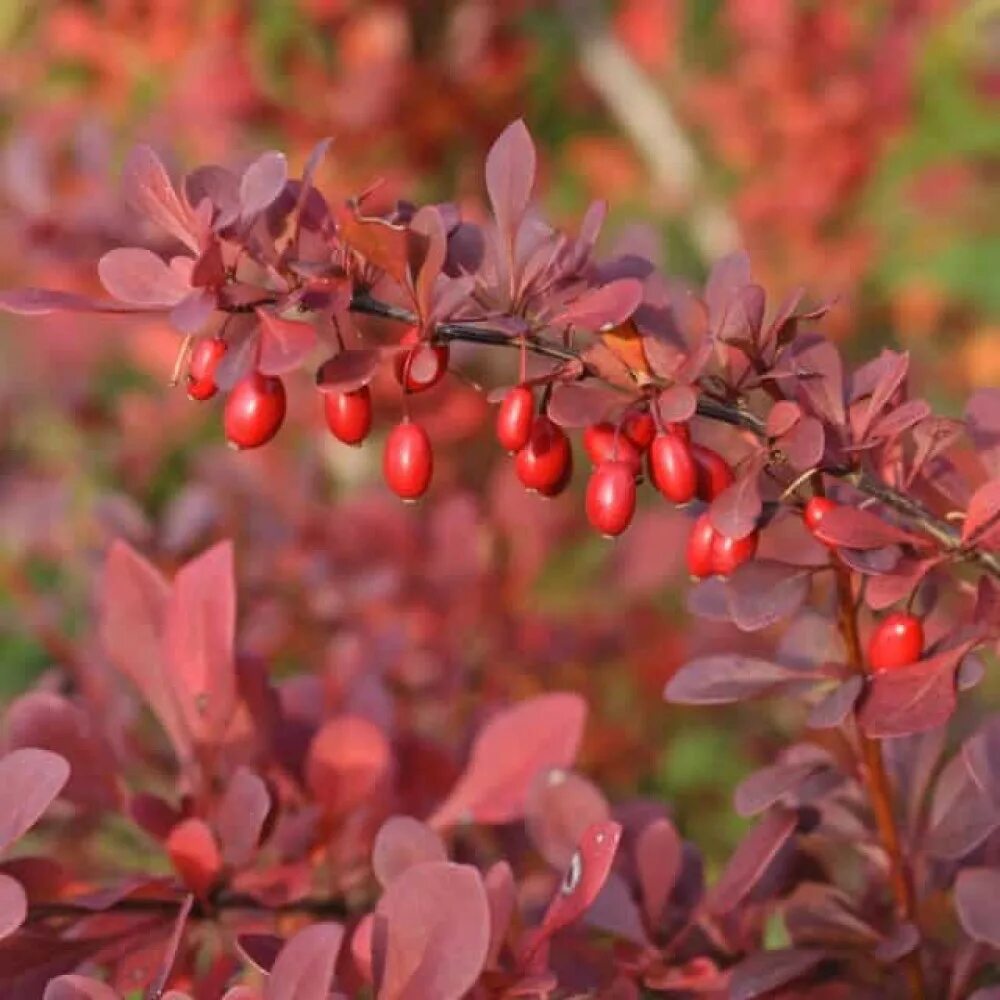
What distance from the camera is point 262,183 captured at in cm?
66

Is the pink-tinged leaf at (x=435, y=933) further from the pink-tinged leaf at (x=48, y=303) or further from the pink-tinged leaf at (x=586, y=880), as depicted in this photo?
the pink-tinged leaf at (x=48, y=303)

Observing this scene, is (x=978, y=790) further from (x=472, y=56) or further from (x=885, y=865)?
(x=472, y=56)

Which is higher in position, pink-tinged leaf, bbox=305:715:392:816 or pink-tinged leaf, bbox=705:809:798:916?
pink-tinged leaf, bbox=705:809:798:916

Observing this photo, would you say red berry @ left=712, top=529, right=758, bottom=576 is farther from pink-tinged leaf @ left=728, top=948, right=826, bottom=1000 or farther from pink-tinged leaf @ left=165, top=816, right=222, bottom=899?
pink-tinged leaf @ left=165, top=816, right=222, bottom=899

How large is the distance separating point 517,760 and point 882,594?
10.8 inches

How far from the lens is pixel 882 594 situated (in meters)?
0.72

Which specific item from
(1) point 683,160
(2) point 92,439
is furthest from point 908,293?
(2) point 92,439

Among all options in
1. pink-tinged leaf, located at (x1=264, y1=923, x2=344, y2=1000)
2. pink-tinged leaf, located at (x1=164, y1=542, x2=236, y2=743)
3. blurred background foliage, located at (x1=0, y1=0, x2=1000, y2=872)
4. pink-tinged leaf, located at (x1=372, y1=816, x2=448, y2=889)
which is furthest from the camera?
blurred background foliage, located at (x1=0, y1=0, x2=1000, y2=872)

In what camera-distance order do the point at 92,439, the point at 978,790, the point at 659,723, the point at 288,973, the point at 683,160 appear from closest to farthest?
the point at 288,973, the point at 978,790, the point at 659,723, the point at 92,439, the point at 683,160

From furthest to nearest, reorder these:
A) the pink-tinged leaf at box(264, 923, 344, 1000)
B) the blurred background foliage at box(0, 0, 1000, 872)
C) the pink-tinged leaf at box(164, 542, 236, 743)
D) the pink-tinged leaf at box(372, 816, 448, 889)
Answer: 1. the blurred background foliage at box(0, 0, 1000, 872)
2. the pink-tinged leaf at box(164, 542, 236, 743)
3. the pink-tinged leaf at box(372, 816, 448, 889)
4. the pink-tinged leaf at box(264, 923, 344, 1000)

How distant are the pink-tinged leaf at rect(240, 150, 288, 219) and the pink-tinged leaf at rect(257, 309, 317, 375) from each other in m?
0.05

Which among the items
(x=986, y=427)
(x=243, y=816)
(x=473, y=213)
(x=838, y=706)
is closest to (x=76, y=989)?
(x=243, y=816)

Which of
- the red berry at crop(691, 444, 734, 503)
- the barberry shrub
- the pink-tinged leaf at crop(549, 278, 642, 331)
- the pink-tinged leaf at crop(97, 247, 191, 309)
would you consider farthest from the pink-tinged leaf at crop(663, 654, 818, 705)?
the pink-tinged leaf at crop(97, 247, 191, 309)

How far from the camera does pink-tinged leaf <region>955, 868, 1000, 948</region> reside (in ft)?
2.34
